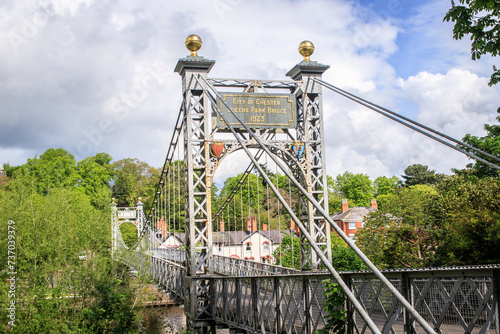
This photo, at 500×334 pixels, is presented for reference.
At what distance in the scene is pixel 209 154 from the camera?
439 inches

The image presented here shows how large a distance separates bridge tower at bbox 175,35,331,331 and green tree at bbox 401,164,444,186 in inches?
1854

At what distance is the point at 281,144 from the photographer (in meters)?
11.6

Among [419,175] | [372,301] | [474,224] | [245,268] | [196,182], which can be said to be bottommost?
[245,268]

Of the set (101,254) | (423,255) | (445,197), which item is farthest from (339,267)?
(101,254)

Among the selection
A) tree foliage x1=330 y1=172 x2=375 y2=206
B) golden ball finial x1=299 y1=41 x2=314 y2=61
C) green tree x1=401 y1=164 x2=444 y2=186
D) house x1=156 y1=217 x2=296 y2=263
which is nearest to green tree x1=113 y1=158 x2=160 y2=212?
house x1=156 y1=217 x2=296 y2=263

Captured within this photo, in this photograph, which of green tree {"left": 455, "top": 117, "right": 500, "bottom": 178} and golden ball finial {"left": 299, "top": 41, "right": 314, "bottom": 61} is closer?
golden ball finial {"left": 299, "top": 41, "right": 314, "bottom": 61}

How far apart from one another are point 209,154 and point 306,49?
3.55 metres

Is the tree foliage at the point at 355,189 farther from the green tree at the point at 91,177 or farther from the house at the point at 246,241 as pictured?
the green tree at the point at 91,177

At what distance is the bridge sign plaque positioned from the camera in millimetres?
11305

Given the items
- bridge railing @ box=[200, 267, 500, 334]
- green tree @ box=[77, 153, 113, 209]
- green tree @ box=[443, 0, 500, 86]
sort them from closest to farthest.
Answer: bridge railing @ box=[200, 267, 500, 334] → green tree @ box=[443, 0, 500, 86] → green tree @ box=[77, 153, 113, 209]

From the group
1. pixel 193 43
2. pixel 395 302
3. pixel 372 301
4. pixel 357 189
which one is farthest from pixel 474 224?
pixel 357 189

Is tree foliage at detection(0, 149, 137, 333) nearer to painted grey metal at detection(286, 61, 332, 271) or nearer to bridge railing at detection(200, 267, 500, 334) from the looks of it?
painted grey metal at detection(286, 61, 332, 271)

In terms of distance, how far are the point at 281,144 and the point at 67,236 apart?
23.4 ft

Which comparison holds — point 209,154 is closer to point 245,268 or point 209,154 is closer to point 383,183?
point 245,268
